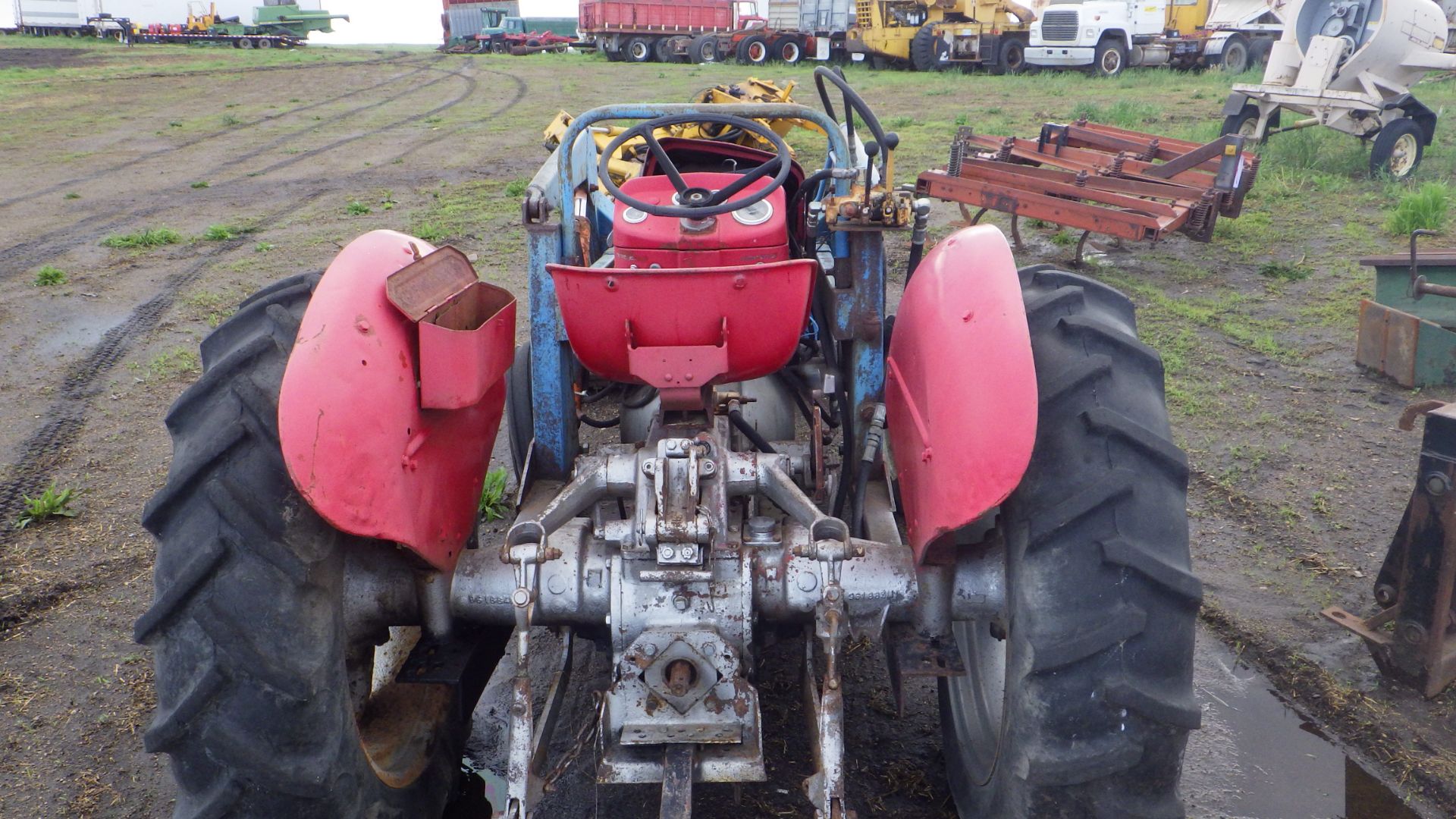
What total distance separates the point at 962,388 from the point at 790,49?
27595 mm

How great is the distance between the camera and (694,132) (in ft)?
21.8

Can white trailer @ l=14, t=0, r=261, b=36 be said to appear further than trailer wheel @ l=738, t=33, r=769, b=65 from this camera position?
Yes

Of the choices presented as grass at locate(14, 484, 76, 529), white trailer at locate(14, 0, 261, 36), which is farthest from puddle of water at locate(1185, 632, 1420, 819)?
white trailer at locate(14, 0, 261, 36)

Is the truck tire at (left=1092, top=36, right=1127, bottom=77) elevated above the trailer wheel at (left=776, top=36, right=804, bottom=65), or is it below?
below

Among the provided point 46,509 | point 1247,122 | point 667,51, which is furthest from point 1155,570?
point 667,51

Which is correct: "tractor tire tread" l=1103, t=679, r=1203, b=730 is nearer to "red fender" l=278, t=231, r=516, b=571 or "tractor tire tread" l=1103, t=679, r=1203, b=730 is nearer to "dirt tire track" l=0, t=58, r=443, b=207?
"red fender" l=278, t=231, r=516, b=571

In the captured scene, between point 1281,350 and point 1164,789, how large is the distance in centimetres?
478

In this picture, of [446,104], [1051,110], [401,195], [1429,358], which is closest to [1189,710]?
[1429,358]

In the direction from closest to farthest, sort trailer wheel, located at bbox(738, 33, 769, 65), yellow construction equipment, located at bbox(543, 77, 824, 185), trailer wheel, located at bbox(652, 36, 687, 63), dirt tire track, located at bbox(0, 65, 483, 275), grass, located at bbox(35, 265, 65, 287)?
1. yellow construction equipment, located at bbox(543, 77, 824, 185)
2. grass, located at bbox(35, 265, 65, 287)
3. dirt tire track, located at bbox(0, 65, 483, 275)
4. trailer wheel, located at bbox(738, 33, 769, 65)
5. trailer wheel, located at bbox(652, 36, 687, 63)

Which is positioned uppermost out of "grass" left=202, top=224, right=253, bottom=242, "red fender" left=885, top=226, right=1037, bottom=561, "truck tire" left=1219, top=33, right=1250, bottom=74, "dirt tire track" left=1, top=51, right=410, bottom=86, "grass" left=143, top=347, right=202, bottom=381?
"truck tire" left=1219, top=33, right=1250, bottom=74

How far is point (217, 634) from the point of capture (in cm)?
183

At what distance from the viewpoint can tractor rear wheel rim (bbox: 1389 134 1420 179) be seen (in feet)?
32.1

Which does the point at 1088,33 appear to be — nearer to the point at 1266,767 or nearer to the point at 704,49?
the point at 704,49

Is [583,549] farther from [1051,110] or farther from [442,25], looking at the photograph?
[442,25]
